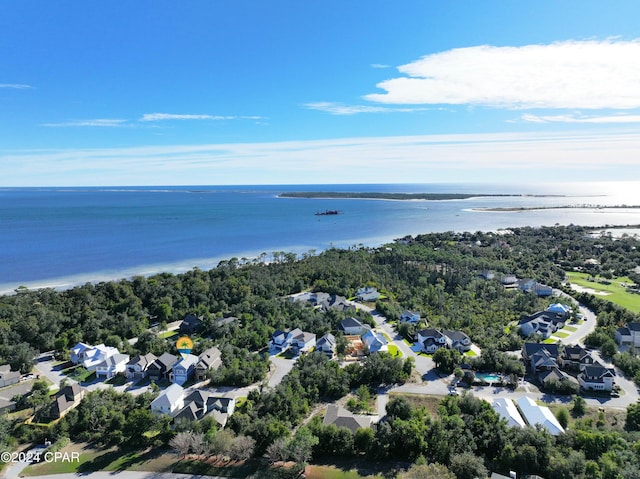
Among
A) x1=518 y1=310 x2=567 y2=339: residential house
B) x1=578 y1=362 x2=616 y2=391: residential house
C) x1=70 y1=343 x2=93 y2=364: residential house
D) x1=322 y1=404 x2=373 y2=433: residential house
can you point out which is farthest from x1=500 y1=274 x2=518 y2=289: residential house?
x1=70 y1=343 x2=93 y2=364: residential house

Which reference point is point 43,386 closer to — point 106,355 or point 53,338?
point 106,355

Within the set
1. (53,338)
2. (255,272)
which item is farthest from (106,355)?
(255,272)

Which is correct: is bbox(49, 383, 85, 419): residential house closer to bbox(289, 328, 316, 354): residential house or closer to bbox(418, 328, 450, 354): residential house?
bbox(289, 328, 316, 354): residential house

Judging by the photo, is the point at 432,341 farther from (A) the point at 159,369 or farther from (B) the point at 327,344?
(A) the point at 159,369

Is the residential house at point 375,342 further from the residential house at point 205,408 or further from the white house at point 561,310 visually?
the white house at point 561,310

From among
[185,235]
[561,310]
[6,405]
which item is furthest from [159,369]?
[185,235]

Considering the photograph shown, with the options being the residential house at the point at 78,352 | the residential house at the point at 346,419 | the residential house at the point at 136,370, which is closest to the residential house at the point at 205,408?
the residential house at the point at 346,419

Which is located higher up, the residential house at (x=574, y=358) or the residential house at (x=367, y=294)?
the residential house at (x=367, y=294)
